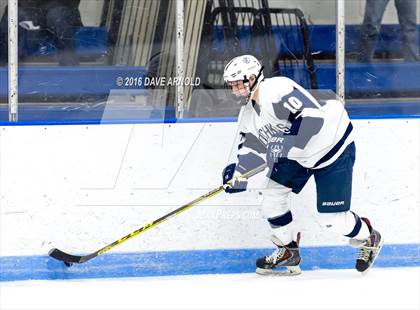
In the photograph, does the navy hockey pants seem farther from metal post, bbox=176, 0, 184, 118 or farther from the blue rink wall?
metal post, bbox=176, 0, 184, 118

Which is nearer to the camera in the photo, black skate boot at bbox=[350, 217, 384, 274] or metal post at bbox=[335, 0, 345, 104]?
black skate boot at bbox=[350, 217, 384, 274]

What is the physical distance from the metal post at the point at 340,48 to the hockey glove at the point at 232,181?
0.66 meters

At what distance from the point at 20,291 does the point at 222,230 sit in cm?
95

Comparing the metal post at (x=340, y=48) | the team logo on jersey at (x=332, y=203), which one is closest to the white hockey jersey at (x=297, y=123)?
the team logo on jersey at (x=332, y=203)

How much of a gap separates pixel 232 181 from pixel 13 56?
3.60ft

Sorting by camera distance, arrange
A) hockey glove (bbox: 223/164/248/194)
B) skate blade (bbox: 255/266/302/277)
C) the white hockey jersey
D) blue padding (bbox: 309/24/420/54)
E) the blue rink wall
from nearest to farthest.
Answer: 1. the white hockey jersey
2. hockey glove (bbox: 223/164/248/194)
3. the blue rink wall
4. skate blade (bbox: 255/266/302/277)
5. blue padding (bbox: 309/24/420/54)

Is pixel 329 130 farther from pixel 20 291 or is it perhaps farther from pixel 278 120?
pixel 20 291

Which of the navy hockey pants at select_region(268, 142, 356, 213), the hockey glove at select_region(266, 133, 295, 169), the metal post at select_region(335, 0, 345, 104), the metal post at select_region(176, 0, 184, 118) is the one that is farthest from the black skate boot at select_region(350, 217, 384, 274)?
the metal post at select_region(176, 0, 184, 118)

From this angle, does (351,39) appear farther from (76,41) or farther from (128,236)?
(128,236)

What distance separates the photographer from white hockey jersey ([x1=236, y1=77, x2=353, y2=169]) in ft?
15.8

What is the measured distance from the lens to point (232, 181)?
193 inches

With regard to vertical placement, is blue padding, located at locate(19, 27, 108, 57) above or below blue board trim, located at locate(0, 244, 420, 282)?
above

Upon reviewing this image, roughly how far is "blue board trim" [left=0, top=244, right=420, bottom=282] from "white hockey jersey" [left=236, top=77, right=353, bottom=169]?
51 cm

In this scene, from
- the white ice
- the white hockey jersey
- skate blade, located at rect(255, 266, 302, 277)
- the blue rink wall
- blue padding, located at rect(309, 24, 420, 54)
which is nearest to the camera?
the white ice
